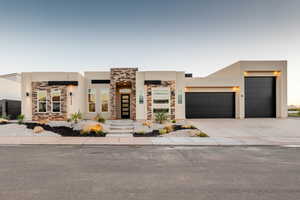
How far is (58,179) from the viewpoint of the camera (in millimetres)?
3789

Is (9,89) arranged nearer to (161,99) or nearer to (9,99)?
(9,99)

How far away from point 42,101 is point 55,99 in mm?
1316

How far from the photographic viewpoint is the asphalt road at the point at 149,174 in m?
3.12

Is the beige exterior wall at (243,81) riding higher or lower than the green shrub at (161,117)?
higher

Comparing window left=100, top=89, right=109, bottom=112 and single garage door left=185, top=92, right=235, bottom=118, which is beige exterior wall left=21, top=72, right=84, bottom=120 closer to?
window left=100, top=89, right=109, bottom=112

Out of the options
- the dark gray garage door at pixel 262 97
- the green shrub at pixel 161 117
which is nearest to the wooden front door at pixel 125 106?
the green shrub at pixel 161 117

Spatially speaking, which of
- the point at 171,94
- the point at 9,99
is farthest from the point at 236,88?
the point at 9,99

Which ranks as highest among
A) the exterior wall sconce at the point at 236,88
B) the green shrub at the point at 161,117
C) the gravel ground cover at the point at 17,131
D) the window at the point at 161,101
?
the exterior wall sconce at the point at 236,88

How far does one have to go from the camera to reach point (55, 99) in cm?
1457

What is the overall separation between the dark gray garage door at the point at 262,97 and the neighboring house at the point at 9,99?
2615cm

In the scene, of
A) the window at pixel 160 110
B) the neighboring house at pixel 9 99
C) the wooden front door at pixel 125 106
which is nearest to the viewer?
the window at pixel 160 110

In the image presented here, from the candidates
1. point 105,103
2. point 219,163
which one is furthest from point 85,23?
point 219,163

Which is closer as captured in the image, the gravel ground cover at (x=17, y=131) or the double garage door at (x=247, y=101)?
the gravel ground cover at (x=17, y=131)

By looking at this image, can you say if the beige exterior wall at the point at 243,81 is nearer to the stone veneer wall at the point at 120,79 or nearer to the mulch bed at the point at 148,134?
the stone veneer wall at the point at 120,79
